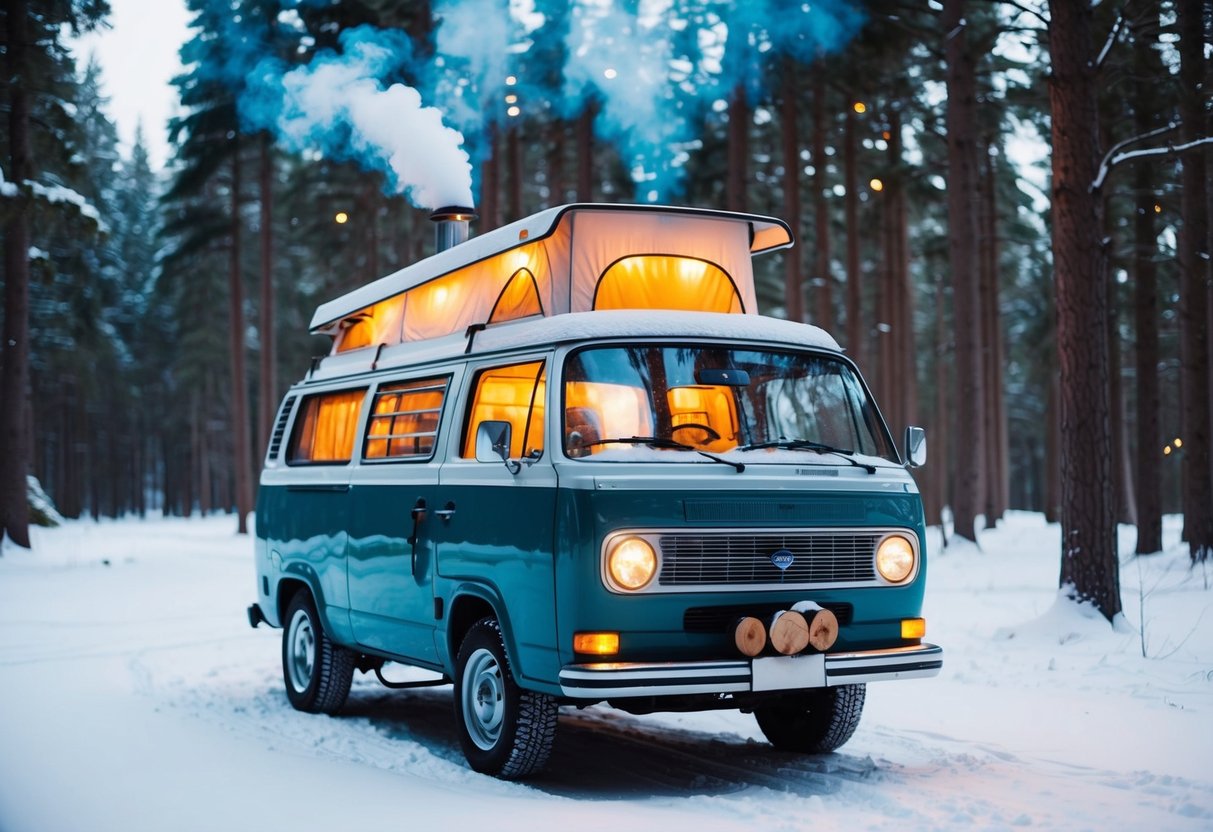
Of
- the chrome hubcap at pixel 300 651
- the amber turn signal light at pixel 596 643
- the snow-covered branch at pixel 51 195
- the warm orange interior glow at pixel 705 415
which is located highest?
the snow-covered branch at pixel 51 195

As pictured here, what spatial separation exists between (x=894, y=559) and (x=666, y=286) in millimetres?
2437

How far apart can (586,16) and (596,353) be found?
2412 cm

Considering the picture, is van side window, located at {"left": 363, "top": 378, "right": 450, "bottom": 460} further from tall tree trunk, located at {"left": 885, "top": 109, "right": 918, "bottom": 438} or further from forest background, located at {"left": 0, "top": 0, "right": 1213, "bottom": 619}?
tall tree trunk, located at {"left": 885, "top": 109, "right": 918, "bottom": 438}

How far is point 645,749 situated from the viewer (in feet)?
27.9

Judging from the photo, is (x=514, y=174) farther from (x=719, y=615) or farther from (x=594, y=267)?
(x=719, y=615)

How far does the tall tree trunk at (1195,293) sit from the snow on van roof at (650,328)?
12.3m

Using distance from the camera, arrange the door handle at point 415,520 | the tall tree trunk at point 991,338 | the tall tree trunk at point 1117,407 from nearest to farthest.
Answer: the door handle at point 415,520 → the tall tree trunk at point 1117,407 → the tall tree trunk at point 991,338

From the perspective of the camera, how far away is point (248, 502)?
1351 inches

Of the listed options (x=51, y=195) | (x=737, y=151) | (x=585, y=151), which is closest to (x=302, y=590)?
(x=51, y=195)

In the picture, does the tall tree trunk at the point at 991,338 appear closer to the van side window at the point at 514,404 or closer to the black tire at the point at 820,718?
the black tire at the point at 820,718

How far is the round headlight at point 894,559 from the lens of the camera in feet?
23.9

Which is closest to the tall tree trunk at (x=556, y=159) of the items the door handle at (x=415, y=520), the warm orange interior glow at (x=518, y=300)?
the warm orange interior glow at (x=518, y=300)

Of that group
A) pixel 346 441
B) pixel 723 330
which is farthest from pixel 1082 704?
pixel 346 441

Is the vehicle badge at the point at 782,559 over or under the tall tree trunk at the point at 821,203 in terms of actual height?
under
